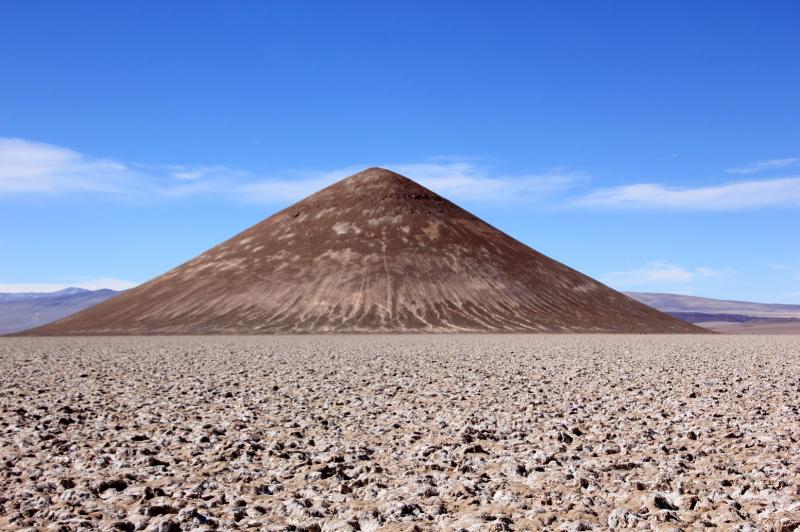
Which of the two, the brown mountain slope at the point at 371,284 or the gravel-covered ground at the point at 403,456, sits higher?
the brown mountain slope at the point at 371,284

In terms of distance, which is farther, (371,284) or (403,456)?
(371,284)

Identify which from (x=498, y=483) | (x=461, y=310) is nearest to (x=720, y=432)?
(x=498, y=483)

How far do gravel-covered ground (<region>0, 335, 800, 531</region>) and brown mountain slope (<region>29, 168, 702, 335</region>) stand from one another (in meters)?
66.8

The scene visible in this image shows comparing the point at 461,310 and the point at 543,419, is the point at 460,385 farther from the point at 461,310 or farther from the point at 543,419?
the point at 461,310

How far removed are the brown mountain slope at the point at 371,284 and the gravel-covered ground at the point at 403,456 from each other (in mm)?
66848

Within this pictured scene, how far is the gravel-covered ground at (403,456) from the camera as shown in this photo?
7.11 m

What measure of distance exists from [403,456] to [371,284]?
86.8m

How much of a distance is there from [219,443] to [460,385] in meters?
9.04

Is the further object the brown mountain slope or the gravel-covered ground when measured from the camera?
the brown mountain slope

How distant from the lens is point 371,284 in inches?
3807

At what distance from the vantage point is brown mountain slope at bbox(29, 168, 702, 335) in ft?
290

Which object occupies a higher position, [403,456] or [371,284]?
[371,284]

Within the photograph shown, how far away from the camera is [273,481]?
8.65 meters

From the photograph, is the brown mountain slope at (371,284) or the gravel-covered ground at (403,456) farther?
the brown mountain slope at (371,284)
